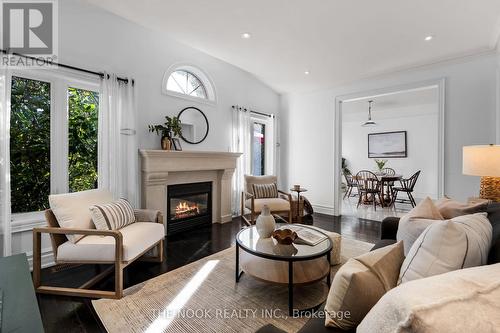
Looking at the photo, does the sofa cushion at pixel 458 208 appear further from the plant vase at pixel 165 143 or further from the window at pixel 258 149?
the window at pixel 258 149

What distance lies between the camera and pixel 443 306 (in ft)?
1.66

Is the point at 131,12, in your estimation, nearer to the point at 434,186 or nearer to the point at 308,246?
the point at 308,246

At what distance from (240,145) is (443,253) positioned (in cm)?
389

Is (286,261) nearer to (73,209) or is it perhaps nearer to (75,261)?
(75,261)

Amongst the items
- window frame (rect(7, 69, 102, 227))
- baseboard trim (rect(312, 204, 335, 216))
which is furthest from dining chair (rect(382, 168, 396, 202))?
window frame (rect(7, 69, 102, 227))

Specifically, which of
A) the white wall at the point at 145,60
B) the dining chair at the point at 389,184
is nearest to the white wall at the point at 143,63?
the white wall at the point at 145,60

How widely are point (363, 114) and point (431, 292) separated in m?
8.00

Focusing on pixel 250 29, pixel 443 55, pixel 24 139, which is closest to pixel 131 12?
pixel 250 29

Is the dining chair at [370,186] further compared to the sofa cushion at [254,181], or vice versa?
the dining chair at [370,186]

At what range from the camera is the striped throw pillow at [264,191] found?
4.27 m

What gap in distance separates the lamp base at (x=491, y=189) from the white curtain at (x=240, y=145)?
11.2 ft

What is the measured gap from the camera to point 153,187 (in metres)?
3.29

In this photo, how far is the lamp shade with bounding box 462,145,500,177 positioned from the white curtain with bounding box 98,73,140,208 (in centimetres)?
388

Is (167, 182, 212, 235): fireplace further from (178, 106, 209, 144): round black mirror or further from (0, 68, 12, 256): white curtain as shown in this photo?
(0, 68, 12, 256): white curtain
